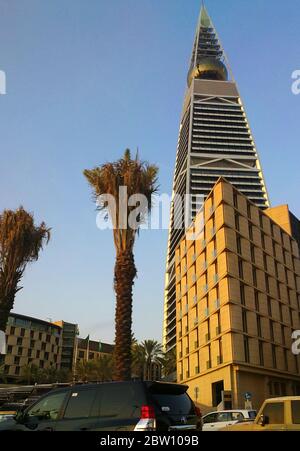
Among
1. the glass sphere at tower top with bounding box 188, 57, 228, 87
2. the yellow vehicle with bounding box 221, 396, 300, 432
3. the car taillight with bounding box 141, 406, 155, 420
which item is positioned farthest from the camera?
the glass sphere at tower top with bounding box 188, 57, 228, 87

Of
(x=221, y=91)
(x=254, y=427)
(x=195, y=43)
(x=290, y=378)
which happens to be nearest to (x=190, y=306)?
(x=290, y=378)

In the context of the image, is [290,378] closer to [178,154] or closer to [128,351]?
[128,351]

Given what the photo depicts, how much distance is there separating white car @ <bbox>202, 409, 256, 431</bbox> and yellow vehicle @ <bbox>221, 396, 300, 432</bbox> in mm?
9209

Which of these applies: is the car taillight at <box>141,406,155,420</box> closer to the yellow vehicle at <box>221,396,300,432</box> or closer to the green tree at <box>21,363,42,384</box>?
the yellow vehicle at <box>221,396,300,432</box>

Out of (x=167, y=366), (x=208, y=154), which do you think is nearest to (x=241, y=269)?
(x=167, y=366)

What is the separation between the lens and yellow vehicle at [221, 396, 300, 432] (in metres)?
9.45

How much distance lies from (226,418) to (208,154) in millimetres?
136684

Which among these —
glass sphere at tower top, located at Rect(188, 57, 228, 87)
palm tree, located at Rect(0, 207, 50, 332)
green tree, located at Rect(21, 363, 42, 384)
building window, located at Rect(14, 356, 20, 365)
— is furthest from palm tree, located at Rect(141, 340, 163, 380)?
glass sphere at tower top, located at Rect(188, 57, 228, 87)

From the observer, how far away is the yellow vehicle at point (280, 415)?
31.0 ft

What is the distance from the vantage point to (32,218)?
27.2m

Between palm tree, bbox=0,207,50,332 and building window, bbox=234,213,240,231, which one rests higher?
building window, bbox=234,213,240,231

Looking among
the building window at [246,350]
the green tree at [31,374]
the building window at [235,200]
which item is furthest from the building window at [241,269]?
the green tree at [31,374]

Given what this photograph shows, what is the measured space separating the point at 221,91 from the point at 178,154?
101 feet

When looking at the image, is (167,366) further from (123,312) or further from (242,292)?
(123,312)
